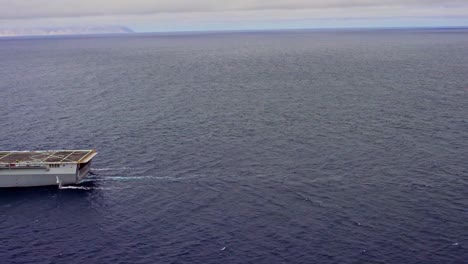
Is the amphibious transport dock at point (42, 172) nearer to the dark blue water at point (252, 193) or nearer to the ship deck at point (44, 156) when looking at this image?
the ship deck at point (44, 156)

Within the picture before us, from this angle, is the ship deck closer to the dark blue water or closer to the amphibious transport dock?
the amphibious transport dock

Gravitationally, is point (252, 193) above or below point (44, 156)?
below

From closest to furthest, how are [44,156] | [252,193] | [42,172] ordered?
1. [252,193]
2. [42,172]
3. [44,156]

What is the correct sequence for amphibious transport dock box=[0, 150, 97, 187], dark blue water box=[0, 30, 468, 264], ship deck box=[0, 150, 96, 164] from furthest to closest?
ship deck box=[0, 150, 96, 164], amphibious transport dock box=[0, 150, 97, 187], dark blue water box=[0, 30, 468, 264]

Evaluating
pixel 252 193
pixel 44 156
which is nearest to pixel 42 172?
pixel 44 156

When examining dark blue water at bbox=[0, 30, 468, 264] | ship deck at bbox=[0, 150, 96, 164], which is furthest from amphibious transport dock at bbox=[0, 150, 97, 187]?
dark blue water at bbox=[0, 30, 468, 264]

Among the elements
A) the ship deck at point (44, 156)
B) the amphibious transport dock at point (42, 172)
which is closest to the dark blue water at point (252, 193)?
the amphibious transport dock at point (42, 172)

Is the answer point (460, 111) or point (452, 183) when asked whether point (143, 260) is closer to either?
point (452, 183)

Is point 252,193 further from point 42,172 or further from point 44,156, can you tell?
point 44,156
